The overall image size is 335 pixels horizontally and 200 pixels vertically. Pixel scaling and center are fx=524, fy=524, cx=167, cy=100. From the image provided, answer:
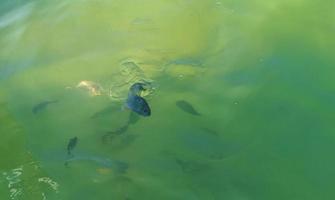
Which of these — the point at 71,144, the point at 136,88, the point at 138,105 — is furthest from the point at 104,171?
the point at 136,88

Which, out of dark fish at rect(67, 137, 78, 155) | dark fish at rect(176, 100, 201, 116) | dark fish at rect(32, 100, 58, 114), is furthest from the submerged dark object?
dark fish at rect(32, 100, 58, 114)

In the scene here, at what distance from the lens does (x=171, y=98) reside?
371 centimetres

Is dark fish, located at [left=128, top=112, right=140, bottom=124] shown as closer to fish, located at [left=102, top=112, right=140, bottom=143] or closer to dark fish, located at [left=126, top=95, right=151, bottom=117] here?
fish, located at [left=102, top=112, right=140, bottom=143]

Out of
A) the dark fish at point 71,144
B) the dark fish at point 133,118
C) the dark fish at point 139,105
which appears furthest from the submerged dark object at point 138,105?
the dark fish at point 71,144

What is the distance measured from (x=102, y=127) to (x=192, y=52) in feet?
3.28

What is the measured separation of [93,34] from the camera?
4418 millimetres

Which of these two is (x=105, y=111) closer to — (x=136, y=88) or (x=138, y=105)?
(x=136, y=88)

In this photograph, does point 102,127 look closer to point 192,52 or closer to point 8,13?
point 192,52

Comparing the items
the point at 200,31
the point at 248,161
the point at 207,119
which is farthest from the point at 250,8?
the point at 248,161

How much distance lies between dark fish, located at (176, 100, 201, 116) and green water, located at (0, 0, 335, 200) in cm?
3

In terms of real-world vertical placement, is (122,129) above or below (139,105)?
below

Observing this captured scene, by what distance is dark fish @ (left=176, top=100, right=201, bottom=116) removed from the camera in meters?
3.59

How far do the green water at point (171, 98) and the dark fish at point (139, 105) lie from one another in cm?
19

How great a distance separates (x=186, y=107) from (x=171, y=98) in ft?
0.48
